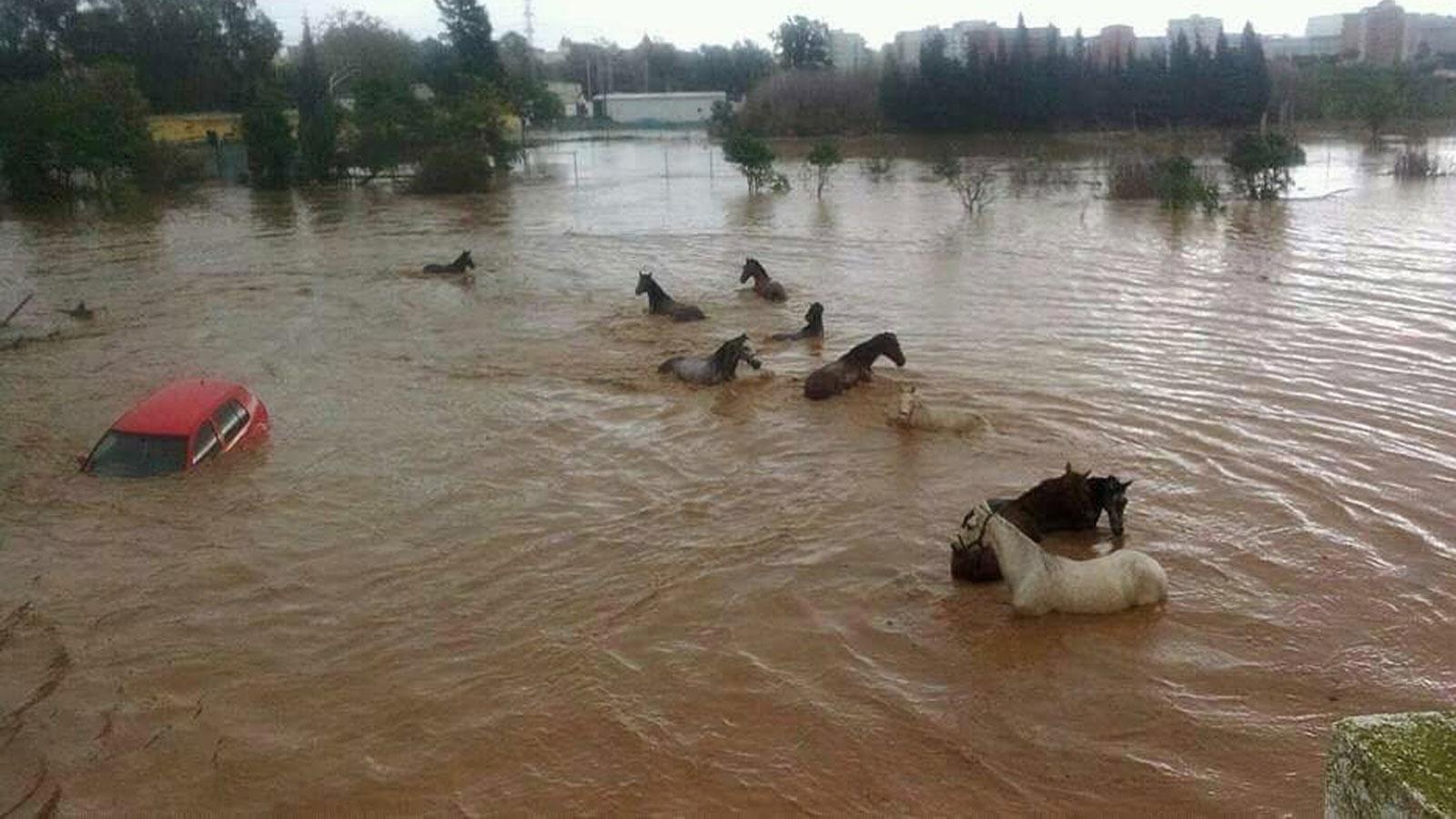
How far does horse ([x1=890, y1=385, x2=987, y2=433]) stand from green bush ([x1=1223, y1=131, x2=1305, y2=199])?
74.1ft

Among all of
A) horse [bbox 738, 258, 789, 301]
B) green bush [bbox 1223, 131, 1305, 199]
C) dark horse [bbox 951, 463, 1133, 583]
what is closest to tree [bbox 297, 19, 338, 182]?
horse [bbox 738, 258, 789, 301]

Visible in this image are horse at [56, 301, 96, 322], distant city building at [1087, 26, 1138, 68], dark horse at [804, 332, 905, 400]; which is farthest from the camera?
distant city building at [1087, 26, 1138, 68]

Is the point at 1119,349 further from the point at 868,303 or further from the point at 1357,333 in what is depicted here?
the point at 868,303

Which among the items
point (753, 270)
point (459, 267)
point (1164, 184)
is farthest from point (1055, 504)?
point (1164, 184)

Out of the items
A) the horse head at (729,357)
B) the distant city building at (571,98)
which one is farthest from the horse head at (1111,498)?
the distant city building at (571,98)

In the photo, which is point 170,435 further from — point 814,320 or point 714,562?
point 814,320

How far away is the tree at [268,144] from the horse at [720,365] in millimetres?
35376

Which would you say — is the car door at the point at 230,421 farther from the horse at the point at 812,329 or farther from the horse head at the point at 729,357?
the horse at the point at 812,329

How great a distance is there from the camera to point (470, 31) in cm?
6331

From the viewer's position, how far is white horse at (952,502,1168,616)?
6.70 m

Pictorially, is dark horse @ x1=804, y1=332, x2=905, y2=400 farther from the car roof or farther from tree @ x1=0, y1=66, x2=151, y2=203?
tree @ x1=0, y1=66, x2=151, y2=203

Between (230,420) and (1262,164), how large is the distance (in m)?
27.2

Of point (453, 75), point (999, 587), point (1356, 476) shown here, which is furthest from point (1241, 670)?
point (453, 75)

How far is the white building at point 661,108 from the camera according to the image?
91.3 meters
